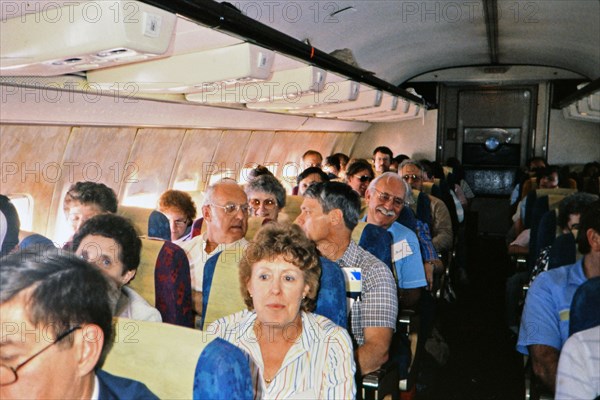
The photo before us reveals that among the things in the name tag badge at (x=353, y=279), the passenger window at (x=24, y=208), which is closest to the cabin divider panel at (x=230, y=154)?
the passenger window at (x=24, y=208)

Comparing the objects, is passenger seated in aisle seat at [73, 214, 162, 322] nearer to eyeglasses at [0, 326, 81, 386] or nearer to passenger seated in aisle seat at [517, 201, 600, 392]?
eyeglasses at [0, 326, 81, 386]

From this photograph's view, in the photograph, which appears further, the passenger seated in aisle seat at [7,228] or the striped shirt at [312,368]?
the passenger seated in aisle seat at [7,228]

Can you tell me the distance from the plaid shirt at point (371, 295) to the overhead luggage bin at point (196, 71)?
1176 millimetres

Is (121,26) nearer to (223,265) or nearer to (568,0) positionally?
(223,265)

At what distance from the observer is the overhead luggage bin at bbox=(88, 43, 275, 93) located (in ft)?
11.6

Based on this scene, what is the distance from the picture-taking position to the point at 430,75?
47.8 ft

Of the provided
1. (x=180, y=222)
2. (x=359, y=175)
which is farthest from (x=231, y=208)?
(x=359, y=175)

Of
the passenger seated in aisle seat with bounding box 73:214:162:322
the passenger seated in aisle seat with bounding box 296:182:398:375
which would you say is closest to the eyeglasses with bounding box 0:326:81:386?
the passenger seated in aisle seat with bounding box 73:214:162:322

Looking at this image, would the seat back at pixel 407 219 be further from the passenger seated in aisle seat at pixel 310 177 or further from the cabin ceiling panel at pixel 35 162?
the cabin ceiling panel at pixel 35 162

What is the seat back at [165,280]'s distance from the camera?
10.8ft

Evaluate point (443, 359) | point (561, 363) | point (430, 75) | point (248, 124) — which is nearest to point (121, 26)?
point (561, 363)

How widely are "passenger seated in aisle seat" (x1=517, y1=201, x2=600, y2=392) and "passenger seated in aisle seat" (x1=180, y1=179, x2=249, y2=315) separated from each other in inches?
70.7

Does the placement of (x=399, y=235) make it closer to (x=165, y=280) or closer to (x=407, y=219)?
(x=407, y=219)

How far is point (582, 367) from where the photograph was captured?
2461mm
